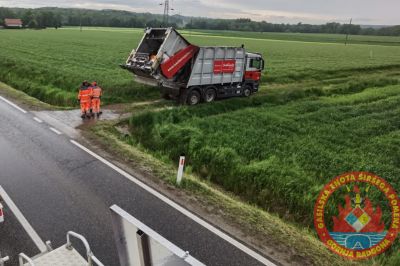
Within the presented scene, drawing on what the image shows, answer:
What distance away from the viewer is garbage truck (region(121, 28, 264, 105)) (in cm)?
1700

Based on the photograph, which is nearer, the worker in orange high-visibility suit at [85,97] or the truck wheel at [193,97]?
the worker in orange high-visibility suit at [85,97]

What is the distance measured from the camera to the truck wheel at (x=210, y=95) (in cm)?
1866

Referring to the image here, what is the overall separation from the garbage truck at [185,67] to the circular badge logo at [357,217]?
9864 millimetres

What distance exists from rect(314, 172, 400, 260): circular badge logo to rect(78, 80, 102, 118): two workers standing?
9.97m

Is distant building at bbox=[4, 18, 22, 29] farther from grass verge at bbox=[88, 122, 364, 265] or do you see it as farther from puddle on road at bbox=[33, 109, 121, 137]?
grass verge at bbox=[88, 122, 364, 265]

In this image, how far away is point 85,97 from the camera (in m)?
14.7

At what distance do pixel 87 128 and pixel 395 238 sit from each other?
1072 cm

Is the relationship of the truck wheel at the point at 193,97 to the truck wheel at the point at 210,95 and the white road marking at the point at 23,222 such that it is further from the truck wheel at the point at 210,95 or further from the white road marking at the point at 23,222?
the white road marking at the point at 23,222

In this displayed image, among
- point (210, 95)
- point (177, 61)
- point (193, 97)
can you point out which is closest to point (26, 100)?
point (177, 61)

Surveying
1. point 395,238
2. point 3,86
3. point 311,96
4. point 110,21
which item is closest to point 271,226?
point 395,238

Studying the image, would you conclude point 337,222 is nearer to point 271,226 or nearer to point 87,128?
point 271,226

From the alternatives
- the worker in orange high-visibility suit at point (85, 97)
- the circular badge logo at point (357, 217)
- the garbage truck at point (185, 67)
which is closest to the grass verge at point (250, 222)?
the circular badge logo at point (357, 217)

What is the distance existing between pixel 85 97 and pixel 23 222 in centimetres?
822

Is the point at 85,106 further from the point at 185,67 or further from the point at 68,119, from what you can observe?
the point at 185,67
